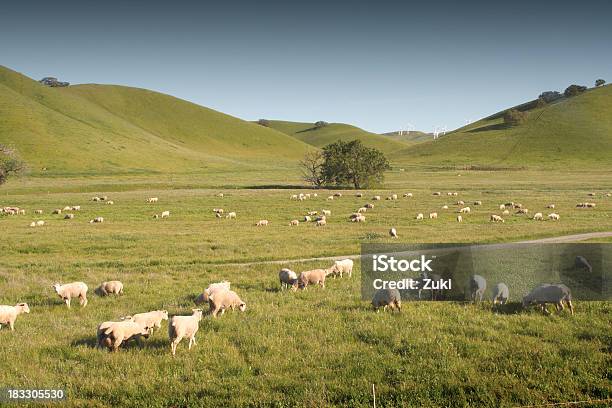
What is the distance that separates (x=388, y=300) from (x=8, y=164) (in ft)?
228

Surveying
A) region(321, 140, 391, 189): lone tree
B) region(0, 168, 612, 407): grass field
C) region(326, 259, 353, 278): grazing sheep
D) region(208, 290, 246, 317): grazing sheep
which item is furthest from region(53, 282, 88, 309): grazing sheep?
region(321, 140, 391, 189): lone tree

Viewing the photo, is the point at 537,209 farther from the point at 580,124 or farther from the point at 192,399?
the point at 580,124

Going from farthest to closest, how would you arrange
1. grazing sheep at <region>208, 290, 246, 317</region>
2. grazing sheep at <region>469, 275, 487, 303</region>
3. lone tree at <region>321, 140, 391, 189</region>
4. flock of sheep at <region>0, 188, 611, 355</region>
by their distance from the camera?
lone tree at <region>321, 140, 391, 189</region>
grazing sheep at <region>469, 275, 487, 303</region>
grazing sheep at <region>208, 290, 246, 317</region>
flock of sheep at <region>0, 188, 611, 355</region>

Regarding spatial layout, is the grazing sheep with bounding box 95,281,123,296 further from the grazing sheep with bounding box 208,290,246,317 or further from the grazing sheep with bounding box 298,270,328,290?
the grazing sheep with bounding box 298,270,328,290

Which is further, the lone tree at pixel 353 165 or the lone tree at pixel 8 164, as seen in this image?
the lone tree at pixel 353 165

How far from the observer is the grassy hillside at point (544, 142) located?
135 meters

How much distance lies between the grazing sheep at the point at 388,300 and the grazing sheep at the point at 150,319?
6753 mm

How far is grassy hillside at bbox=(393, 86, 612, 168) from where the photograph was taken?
134875 mm

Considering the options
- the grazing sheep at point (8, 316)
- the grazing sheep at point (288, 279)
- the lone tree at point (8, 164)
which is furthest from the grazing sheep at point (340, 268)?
the lone tree at point (8, 164)

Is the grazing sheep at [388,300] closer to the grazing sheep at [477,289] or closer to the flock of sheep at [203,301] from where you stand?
the flock of sheep at [203,301]

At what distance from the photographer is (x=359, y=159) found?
7794cm

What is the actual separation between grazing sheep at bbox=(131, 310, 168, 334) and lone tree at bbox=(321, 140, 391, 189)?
64908mm

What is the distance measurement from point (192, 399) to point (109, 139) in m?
142

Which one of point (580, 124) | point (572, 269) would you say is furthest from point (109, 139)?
point (580, 124)
